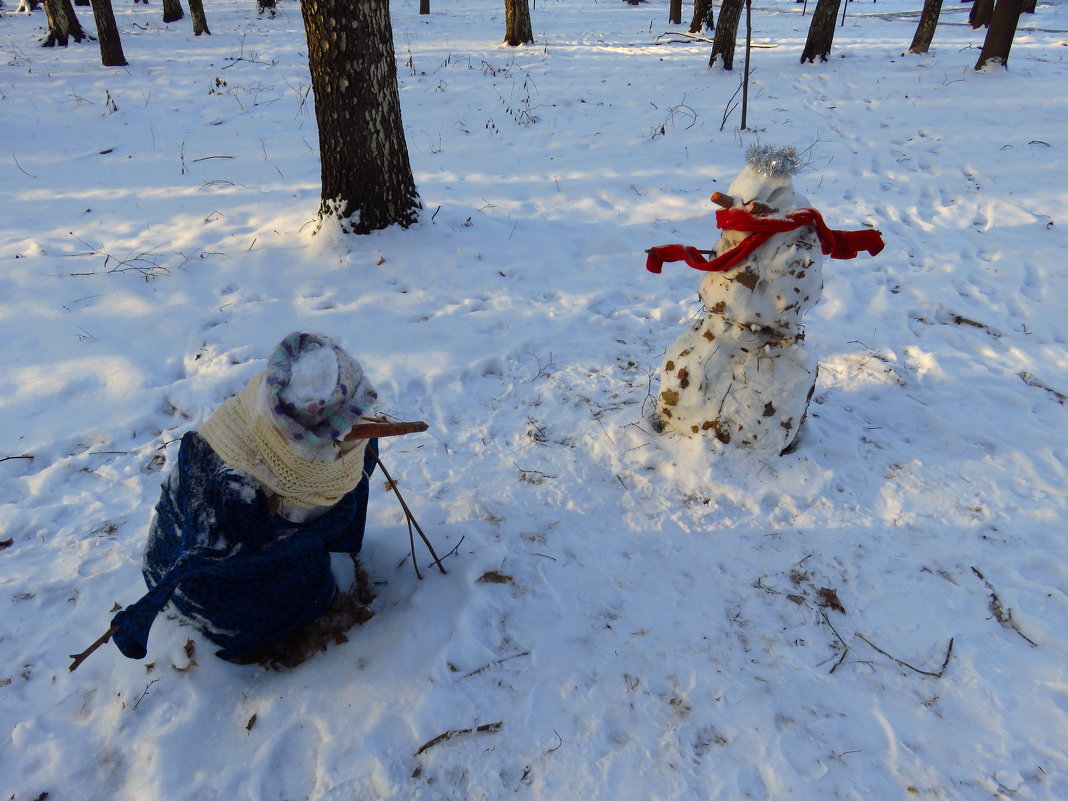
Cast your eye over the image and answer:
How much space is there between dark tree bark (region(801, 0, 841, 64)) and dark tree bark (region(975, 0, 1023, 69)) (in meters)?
2.43

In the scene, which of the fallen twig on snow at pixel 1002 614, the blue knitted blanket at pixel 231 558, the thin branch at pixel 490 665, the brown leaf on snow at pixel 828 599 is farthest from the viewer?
the brown leaf on snow at pixel 828 599

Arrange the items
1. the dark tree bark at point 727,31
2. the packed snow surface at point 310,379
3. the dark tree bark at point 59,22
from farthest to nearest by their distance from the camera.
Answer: the dark tree bark at point 59,22 < the dark tree bark at point 727,31 < the packed snow surface at point 310,379

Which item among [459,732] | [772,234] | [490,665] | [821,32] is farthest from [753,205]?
[821,32]

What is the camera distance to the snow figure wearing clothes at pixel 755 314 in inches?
106

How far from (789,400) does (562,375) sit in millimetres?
1381

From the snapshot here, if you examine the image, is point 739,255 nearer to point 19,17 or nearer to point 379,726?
point 379,726

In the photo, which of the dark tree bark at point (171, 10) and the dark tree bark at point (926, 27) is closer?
the dark tree bark at point (926, 27)

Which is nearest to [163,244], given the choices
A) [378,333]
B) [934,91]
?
[378,333]

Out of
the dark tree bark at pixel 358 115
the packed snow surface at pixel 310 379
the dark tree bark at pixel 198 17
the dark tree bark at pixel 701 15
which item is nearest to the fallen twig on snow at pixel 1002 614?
the packed snow surface at pixel 310 379

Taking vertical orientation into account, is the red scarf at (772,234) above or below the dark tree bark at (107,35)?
below

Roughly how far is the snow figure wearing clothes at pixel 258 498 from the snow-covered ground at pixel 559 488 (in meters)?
0.40

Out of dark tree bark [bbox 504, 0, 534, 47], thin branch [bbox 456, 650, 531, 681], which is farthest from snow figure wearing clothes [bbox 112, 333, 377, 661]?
dark tree bark [bbox 504, 0, 534, 47]

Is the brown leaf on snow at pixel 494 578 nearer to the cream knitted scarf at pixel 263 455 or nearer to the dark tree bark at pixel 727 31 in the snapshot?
the cream knitted scarf at pixel 263 455

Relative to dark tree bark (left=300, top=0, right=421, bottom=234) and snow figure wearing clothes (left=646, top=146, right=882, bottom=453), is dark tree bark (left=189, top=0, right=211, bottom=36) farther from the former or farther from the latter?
snow figure wearing clothes (left=646, top=146, right=882, bottom=453)
